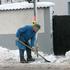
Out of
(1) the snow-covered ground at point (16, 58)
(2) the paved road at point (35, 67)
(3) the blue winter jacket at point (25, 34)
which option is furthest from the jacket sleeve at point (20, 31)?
(2) the paved road at point (35, 67)

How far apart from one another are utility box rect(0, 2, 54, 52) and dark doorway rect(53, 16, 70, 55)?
2.55ft

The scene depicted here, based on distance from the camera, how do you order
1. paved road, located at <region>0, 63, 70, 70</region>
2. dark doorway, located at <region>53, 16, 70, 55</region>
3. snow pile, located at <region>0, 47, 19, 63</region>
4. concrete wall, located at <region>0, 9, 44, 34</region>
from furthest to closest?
1. concrete wall, located at <region>0, 9, 44, 34</region>
2. dark doorway, located at <region>53, 16, 70, 55</region>
3. snow pile, located at <region>0, 47, 19, 63</region>
4. paved road, located at <region>0, 63, 70, 70</region>

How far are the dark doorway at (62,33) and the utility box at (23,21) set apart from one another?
777 millimetres

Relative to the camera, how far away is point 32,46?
13672mm

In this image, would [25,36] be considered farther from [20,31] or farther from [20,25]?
[20,25]

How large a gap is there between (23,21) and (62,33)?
213 cm

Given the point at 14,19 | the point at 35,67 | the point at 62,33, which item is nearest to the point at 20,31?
the point at 35,67

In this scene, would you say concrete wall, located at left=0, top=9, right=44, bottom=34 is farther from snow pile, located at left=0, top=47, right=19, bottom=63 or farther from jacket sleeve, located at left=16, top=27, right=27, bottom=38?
jacket sleeve, located at left=16, top=27, right=27, bottom=38

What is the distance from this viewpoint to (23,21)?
55.8 feet

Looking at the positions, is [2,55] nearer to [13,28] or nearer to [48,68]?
[13,28]

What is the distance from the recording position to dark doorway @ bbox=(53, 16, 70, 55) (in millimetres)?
15688

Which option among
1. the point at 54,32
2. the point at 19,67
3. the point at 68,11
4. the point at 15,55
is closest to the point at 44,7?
the point at 54,32

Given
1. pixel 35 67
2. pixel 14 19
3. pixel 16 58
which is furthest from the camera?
pixel 14 19

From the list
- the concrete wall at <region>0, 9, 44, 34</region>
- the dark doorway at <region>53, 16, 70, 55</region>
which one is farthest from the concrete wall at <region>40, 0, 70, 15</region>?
the dark doorway at <region>53, 16, 70, 55</region>
